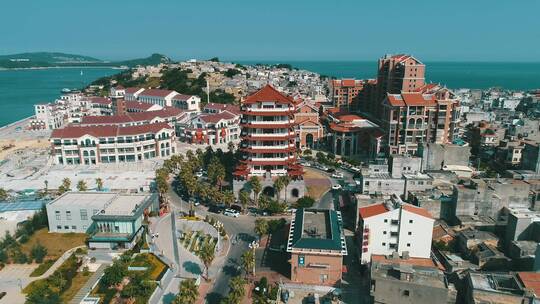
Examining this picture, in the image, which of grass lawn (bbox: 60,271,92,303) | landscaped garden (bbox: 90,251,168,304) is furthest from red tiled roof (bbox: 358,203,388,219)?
grass lawn (bbox: 60,271,92,303)

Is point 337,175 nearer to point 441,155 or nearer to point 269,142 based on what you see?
point 441,155

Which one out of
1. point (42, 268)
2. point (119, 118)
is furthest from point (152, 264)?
point (119, 118)

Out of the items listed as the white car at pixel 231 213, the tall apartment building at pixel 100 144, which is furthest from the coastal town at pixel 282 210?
the tall apartment building at pixel 100 144

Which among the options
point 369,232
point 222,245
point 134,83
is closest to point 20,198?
point 222,245

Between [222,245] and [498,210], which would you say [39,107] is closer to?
[222,245]

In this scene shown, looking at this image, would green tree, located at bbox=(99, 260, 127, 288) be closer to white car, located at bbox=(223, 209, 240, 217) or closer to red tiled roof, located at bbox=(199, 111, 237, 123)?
white car, located at bbox=(223, 209, 240, 217)

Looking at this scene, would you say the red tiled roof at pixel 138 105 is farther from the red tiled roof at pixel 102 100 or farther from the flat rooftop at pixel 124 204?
the flat rooftop at pixel 124 204
